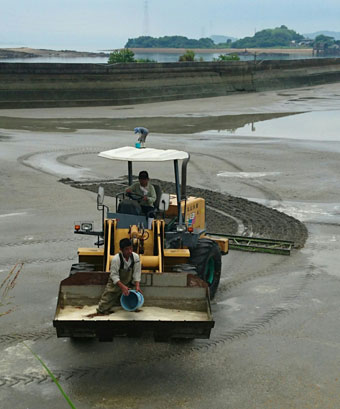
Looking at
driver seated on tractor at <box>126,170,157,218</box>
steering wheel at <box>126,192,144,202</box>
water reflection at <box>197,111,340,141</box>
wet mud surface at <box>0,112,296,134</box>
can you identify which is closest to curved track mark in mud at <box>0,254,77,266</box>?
steering wheel at <box>126,192,144,202</box>

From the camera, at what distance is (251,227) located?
14.6 meters

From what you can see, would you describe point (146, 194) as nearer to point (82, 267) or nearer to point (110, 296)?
point (82, 267)

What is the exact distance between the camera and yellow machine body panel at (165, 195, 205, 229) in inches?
420

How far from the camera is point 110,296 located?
25.4 ft

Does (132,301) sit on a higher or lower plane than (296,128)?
higher

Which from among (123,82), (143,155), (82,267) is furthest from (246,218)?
(123,82)

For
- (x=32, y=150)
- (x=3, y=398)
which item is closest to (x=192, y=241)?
(x=3, y=398)

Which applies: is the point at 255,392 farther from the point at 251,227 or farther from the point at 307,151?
the point at 307,151

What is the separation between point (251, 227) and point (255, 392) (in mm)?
7436

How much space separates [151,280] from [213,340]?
48.1 inches

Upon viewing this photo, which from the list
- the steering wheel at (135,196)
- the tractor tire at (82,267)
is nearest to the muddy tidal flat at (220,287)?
the tractor tire at (82,267)

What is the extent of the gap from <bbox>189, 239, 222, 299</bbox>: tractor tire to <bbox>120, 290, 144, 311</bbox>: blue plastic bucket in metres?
2.10

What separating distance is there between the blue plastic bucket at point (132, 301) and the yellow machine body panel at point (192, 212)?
289 cm

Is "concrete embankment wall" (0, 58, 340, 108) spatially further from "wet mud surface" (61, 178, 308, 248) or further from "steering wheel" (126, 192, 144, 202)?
"steering wheel" (126, 192, 144, 202)
